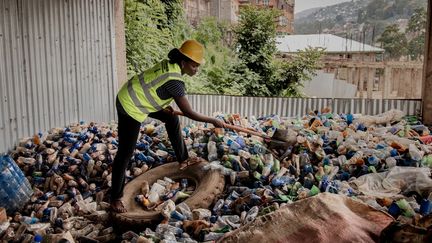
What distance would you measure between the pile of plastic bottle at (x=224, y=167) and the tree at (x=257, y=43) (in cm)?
695

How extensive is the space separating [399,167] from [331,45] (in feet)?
55.7

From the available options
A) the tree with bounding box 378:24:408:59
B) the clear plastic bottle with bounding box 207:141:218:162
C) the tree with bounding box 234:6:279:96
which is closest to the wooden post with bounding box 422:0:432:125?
the clear plastic bottle with bounding box 207:141:218:162

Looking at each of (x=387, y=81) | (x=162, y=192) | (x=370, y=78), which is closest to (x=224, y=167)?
(x=162, y=192)

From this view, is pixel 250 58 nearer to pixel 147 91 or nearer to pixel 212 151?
pixel 212 151

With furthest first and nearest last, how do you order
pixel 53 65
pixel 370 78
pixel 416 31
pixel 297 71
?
pixel 416 31 < pixel 297 71 < pixel 370 78 < pixel 53 65

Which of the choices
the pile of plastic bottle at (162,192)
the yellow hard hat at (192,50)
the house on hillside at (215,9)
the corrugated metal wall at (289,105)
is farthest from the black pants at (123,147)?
the house on hillside at (215,9)

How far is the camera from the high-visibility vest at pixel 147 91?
3762 mm

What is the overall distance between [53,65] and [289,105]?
4130 mm

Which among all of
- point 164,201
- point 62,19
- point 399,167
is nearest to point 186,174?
point 164,201

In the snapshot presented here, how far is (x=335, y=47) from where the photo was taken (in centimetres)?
1973

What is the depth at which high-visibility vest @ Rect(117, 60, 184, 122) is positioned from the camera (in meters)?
3.76

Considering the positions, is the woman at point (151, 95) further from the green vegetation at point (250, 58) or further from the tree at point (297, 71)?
the tree at point (297, 71)

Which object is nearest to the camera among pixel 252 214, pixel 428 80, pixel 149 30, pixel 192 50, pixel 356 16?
pixel 252 214

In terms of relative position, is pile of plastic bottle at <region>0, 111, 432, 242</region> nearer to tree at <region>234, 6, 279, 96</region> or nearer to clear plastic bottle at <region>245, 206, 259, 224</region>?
clear plastic bottle at <region>245, 206, 259, 224</region>
